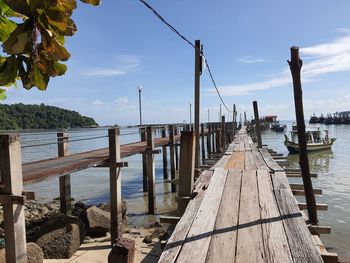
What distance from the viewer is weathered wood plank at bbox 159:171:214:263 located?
12.7 ft

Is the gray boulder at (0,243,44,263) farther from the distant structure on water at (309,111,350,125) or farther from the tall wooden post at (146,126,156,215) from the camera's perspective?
the distant structure on water at (309,111,350,125)

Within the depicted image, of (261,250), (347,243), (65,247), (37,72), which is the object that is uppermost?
(37,72)

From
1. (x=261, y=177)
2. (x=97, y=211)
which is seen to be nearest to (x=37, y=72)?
(x=261, y=177)

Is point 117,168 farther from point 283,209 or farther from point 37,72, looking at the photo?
point 37,72

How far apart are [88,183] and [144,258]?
14492 millimetres

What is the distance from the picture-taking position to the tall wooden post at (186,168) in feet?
19.3

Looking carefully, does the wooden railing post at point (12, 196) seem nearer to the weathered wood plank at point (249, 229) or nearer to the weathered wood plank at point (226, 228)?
the weathered wood plank at point (226, 228)

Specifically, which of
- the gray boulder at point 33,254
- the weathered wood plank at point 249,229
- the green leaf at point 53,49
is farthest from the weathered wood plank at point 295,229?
the gray boulder at point 33,254

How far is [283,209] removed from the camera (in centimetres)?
528

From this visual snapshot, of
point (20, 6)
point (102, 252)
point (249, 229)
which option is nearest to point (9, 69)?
point (20, 6)

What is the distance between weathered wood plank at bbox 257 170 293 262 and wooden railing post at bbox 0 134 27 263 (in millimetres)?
3302

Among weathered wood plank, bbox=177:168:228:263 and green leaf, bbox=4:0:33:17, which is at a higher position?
green leaf, bbox=4:0:33:17

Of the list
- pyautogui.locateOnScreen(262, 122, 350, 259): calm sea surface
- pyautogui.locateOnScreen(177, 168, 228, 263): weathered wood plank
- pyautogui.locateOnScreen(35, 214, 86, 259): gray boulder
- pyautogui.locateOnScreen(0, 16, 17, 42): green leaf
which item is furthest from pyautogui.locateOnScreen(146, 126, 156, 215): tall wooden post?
pyautogui.locateOnScreen(0, 16, 17, 42): green leaf

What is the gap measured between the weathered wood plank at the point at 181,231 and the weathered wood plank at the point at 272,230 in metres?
0.83
